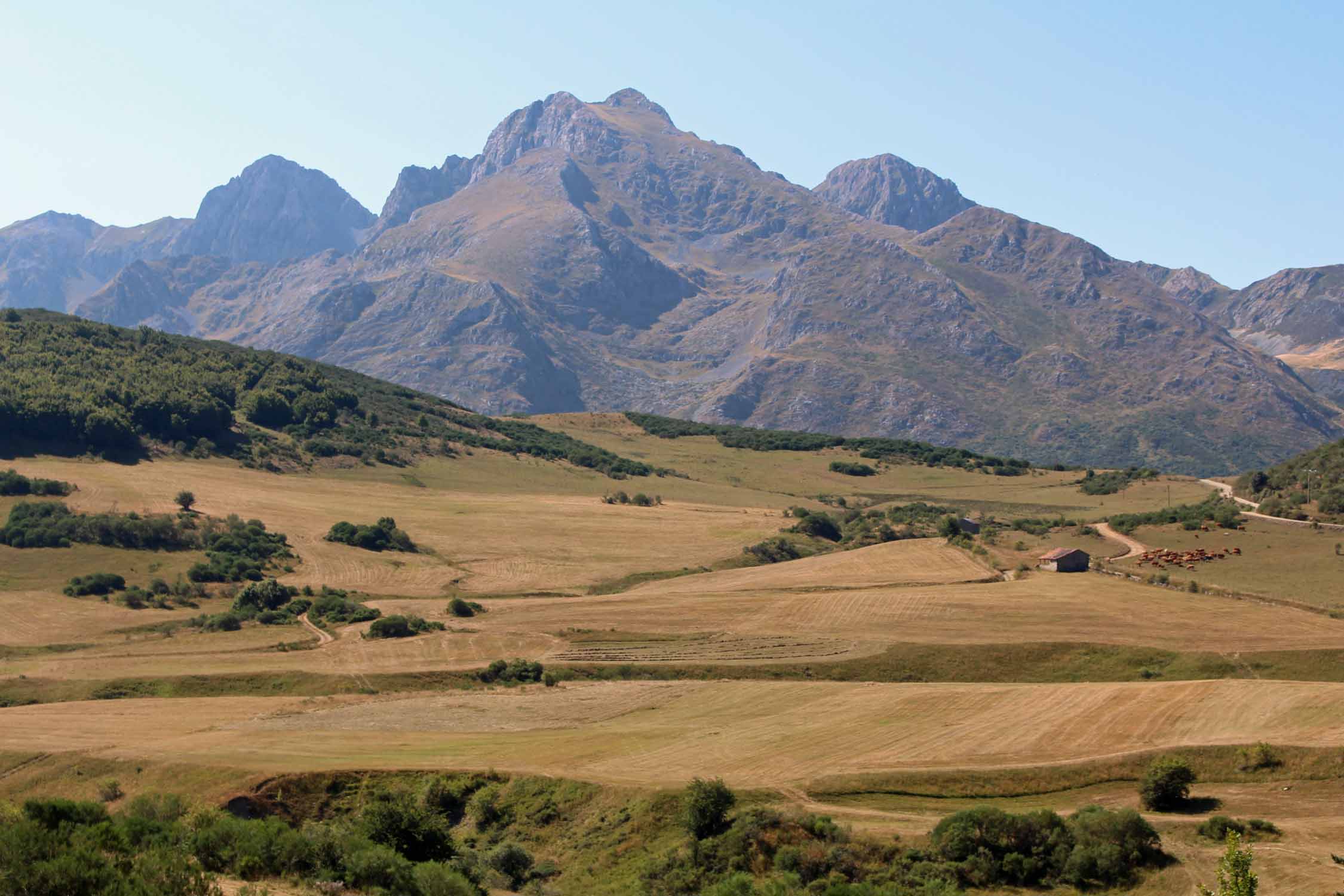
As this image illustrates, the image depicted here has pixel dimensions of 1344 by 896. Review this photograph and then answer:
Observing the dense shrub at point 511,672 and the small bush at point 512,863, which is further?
the dense shrub at point 511,672

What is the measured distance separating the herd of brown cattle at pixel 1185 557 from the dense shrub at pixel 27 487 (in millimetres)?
113549

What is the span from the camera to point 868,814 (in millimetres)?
52312

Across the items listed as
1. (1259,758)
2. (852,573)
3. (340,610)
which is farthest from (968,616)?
(340,610)

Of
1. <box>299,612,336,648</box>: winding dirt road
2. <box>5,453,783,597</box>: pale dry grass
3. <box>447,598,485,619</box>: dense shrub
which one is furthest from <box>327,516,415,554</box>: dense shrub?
<box>447,598,485,619</box>: dense shrub

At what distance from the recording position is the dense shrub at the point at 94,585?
366ft

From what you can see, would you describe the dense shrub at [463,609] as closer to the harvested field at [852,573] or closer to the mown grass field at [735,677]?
the mown grass field at [735,677]

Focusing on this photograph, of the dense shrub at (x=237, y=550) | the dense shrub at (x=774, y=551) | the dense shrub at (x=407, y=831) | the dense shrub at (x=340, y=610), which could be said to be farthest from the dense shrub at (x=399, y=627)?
the dense shrub at (x=774, y=551)

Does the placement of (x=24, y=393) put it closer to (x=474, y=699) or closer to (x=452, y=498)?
(x=452, y=498)

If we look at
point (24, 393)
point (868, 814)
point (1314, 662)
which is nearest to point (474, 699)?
point (868, 814)

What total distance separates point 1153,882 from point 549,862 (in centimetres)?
2332

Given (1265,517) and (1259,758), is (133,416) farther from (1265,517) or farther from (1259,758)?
(1259,758)

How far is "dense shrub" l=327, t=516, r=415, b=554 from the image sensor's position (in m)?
137

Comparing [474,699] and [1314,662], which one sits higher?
[1314,662]

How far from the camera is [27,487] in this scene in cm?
13900
